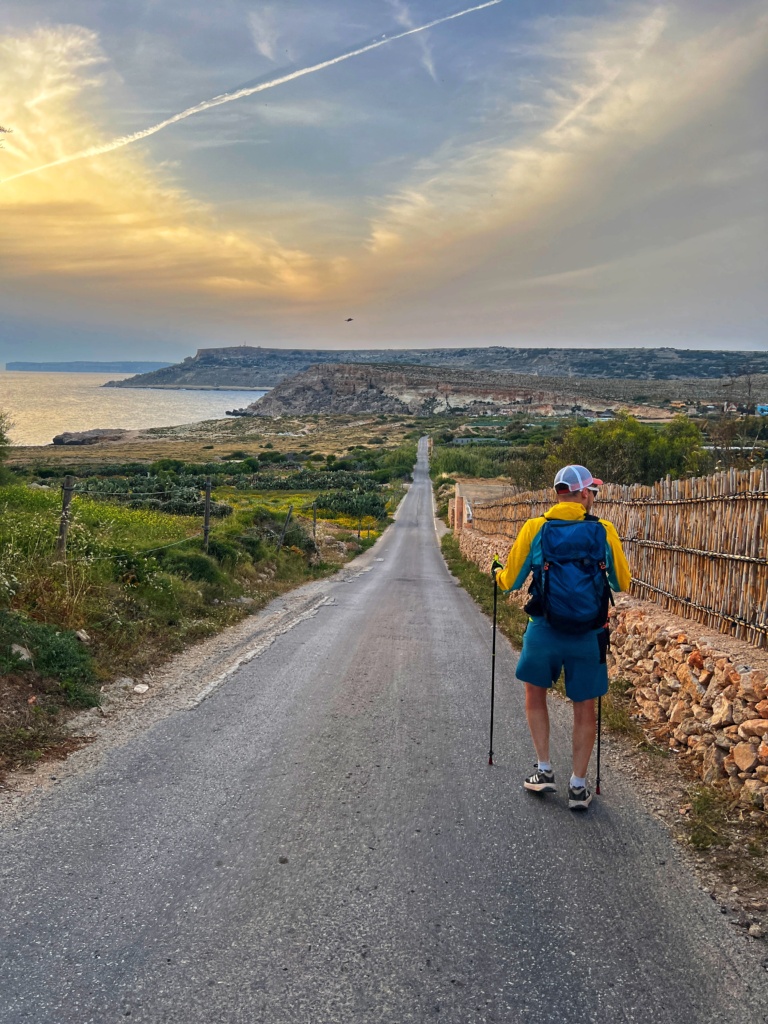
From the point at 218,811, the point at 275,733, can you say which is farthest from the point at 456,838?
the point at 275,733

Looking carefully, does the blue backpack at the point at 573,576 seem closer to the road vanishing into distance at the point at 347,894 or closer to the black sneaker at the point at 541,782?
the black sneaker at the point at 541,782

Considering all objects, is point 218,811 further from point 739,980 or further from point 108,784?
point 739,980

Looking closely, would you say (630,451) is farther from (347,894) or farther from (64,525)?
(347,894)

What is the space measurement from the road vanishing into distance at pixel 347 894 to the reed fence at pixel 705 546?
185 centimetres

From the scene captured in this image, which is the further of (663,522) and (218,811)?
(663,522)

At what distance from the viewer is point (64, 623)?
24.1ft

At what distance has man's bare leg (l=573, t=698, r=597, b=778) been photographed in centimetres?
452

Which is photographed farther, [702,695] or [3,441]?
[3,441]

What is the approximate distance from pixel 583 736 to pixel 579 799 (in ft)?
1.22

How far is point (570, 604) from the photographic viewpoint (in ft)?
14.3

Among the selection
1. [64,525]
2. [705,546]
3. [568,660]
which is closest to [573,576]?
[568,660]

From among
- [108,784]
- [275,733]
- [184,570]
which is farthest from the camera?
[184,570]

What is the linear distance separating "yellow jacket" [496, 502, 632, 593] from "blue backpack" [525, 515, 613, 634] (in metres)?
0.05

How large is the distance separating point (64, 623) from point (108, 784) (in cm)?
313
